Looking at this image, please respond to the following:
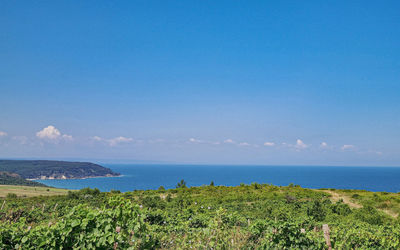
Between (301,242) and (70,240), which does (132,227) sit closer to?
(70,240)

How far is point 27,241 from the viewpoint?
478 centimetres

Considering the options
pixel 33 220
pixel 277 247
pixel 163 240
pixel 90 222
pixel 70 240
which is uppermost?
pixel 90 222

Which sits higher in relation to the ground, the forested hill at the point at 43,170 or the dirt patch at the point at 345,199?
the dirt patch at the point at 345,199

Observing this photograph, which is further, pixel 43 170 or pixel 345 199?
pixel 43 170

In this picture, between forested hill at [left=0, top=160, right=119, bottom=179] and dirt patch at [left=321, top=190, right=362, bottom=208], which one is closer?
dirt patch at [left=321, top=190, right=362, bottom=208]

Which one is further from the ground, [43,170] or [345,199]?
[345,199]

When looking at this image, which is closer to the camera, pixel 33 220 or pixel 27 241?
pixel 27 241

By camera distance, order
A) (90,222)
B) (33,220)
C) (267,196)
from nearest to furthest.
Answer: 1. (90,222)
2. (33,220)
3. (267,196)

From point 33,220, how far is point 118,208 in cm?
1041

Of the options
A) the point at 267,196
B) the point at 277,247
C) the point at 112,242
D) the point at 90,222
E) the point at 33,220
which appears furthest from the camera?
the point at 267,196

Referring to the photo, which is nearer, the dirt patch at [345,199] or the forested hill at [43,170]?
the dirt patch at [345,199]

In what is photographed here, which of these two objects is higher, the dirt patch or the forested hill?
the dirt patch

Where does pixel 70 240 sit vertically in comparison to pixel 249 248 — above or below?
above

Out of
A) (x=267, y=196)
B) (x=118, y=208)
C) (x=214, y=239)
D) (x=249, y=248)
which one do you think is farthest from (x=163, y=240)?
(x=267, y=196)
